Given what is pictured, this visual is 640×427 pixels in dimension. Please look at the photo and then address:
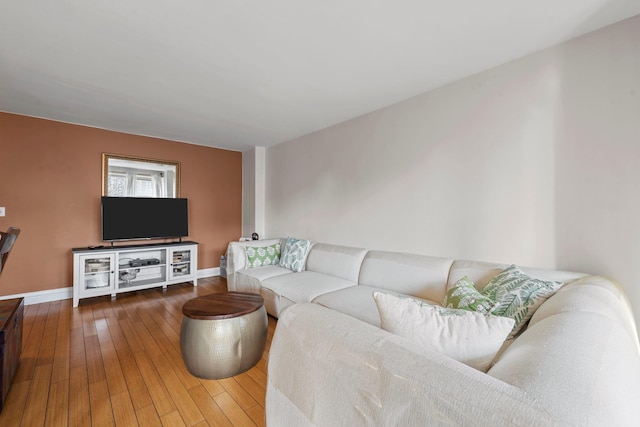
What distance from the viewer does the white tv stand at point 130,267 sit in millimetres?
3251

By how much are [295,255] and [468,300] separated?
211 centimetres

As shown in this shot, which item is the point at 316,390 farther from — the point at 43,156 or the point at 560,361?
the point at 43,156

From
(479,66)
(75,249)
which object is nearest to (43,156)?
(75,249)

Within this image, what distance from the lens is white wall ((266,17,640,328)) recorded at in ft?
5.33

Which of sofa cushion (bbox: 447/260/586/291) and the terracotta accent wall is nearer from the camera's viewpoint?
sofa cushion (bbox: 447/260/586/291)

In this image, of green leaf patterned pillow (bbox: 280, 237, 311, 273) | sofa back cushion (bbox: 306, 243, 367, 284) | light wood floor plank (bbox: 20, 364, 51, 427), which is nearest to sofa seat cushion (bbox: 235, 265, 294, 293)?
green leaf patterned pillow (bbox: 280, 237, 311, 273)

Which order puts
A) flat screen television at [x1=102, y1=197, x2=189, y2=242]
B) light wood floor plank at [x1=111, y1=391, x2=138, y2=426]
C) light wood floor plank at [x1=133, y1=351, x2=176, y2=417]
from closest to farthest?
1. light wood floor plank at [x1=111, y1=391, x2=138, y2=426]
2. light wood floor plank at [x1=133, y1=351, x2=176, y2=417]
3. flat screen television at [x1=102, y1=197, x2=189, y2=242]

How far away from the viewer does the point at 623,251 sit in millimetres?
1605

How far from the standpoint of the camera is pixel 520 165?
1.99 m

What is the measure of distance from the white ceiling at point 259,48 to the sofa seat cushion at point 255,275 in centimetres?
183

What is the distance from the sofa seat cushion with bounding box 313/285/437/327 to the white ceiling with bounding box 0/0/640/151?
1840 millimetres

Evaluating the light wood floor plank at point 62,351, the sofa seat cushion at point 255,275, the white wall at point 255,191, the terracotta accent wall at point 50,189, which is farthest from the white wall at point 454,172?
the terracotta accent wall at point 50,189

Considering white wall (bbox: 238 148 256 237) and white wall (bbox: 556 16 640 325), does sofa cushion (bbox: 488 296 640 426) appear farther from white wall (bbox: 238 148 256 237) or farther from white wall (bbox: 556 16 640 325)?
white wall (bbox: 238 148 256 237)

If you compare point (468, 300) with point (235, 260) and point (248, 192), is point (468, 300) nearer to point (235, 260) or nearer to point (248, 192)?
point (235, 260)
